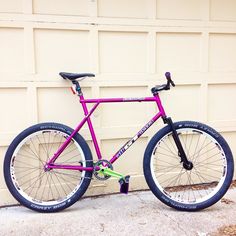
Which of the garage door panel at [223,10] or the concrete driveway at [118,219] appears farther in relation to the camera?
the garage door panel at [223,10]

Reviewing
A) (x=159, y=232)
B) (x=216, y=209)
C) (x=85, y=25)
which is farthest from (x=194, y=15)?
(x=159, y=232)

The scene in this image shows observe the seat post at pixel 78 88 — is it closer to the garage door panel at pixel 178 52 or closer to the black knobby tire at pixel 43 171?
the black knobby tire at pixel 43 171

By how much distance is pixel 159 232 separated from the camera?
8.32 ft

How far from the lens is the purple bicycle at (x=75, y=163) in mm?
2857

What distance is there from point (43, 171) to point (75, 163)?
0.30 metres

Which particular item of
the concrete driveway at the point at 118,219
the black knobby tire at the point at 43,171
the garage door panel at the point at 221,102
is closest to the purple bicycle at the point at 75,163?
the black knobby tire at the point at 43,171

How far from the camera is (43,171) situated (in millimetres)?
3057

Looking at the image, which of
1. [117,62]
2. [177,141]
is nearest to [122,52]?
[117,62]

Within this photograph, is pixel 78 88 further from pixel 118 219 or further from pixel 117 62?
pixel 118 219

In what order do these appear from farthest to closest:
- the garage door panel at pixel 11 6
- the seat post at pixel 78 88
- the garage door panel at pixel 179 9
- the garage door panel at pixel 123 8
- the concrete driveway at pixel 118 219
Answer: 1. the garage door panel at pixel 179 9
2. the garage door panel at pixel 123 8
3. the seat post at pixel 78 88
4. the garage door panel at pixel 11 6
5. the concrete driveway at pixel 118 219

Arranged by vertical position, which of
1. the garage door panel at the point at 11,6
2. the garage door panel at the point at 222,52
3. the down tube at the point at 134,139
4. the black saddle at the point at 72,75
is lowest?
the down tube at the point at 134,139

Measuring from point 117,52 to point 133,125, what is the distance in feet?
2.32

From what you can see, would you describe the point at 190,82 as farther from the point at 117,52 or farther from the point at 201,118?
the point at 117,52

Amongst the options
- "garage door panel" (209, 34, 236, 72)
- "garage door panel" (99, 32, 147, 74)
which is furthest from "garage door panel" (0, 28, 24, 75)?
"garage door panel" (209, 34, 236, 72)
